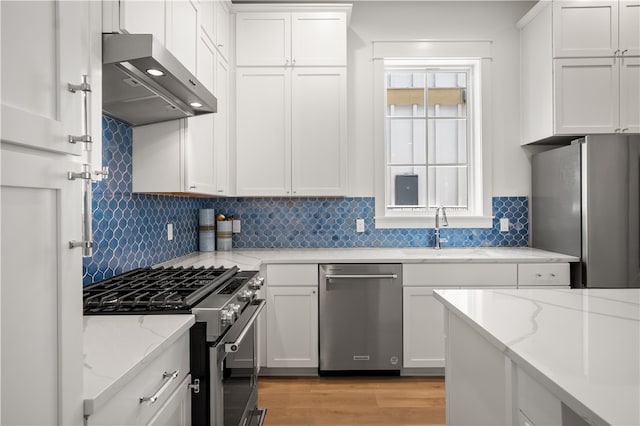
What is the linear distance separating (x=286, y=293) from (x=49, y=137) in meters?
2.31

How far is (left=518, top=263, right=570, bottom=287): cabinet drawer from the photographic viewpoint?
282cm

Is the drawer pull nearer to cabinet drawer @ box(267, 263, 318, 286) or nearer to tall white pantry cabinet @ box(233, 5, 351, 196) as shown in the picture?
cabinet drawer @ box(267, 263, 318, 286)

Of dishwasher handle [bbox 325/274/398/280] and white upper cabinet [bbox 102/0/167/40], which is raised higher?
white upper cabinet [bbox 102/0/167/40]

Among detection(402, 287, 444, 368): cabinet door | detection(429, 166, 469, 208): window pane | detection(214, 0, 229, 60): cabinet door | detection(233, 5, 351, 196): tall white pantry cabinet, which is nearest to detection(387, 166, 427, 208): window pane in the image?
detection(429, 166, 469, 208): window pane

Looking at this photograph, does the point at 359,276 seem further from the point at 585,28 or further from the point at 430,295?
the point at 585,28

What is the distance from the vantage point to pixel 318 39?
→ 3137mm

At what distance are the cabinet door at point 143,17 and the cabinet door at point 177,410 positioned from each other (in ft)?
4.21

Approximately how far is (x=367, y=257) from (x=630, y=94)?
228cm

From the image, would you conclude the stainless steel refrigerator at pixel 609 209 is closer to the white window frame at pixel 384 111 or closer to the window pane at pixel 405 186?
the white window frame at pixel 384 111

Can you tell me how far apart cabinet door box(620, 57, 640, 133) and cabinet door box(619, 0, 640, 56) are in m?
0.07

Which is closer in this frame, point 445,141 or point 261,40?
point 261,40

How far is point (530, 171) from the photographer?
11.4 feet

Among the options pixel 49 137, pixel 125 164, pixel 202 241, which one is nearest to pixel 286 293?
pixel 202 241

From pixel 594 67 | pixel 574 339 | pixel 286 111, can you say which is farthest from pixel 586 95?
pixel 574 339
